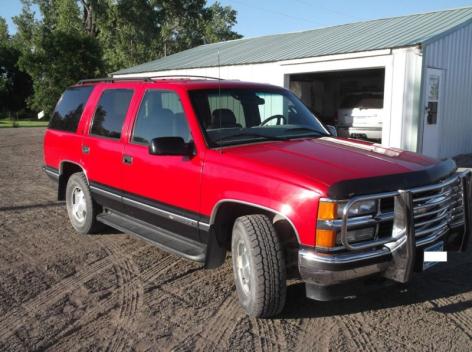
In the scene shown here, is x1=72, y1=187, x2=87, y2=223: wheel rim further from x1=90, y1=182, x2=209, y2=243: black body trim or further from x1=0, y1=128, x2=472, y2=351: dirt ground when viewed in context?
x1=0, y1=128, x2=472, y2=351: dirt ground

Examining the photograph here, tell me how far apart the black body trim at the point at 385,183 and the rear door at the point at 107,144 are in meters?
2.60

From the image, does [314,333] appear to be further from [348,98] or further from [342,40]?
[348,98]

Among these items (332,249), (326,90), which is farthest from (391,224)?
(326,90)

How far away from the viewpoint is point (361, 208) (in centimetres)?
321

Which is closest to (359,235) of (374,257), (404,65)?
(374,257)

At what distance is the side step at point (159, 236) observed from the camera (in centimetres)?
409

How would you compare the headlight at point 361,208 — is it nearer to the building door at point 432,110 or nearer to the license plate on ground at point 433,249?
the license plate on ground at point 433,249

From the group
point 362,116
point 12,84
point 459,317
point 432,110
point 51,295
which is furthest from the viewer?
point 12,84

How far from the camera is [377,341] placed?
3354 millimetres

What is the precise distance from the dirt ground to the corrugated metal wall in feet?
25.9

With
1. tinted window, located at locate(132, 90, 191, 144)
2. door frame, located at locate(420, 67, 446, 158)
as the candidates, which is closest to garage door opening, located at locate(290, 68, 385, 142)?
door frame, located at locate(420, 67, 446, 158)

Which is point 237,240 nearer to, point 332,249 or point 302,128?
point 332,249

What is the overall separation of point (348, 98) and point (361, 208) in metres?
13.0

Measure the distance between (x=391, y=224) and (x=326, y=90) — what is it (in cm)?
1713
